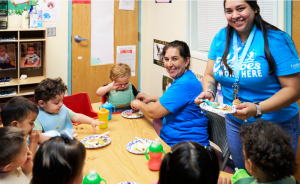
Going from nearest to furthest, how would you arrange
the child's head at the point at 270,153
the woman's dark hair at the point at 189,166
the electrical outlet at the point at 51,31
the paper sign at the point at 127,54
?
the woman's dark hair at the point at 189,166
the child's head at the point at 270,153
the electrical outlet at the point at 51,31
the paper sign at the point at 127,54

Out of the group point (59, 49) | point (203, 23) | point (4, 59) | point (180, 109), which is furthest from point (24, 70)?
point (180, 109)

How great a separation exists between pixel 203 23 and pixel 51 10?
6.45 ft

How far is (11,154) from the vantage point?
1.18 metres

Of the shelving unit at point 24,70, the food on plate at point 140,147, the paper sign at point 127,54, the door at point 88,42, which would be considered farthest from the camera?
the paper sign at point 127,54

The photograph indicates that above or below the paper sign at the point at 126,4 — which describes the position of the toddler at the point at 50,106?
below

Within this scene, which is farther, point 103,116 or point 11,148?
point 103,116

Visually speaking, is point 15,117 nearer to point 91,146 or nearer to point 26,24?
point 91,146

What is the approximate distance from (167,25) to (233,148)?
265cm

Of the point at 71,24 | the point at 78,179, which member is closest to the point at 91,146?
the point at 78,179

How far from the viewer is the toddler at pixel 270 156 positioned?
1084mm

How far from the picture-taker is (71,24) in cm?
396

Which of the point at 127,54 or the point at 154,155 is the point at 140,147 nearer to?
the point at 154,155

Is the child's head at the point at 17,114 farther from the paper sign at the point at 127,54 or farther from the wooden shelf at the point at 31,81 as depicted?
the paper sign at the point at 127,54

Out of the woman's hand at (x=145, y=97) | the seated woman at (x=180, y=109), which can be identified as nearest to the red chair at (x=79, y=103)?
the woman's hand at (x=145, y=97)
